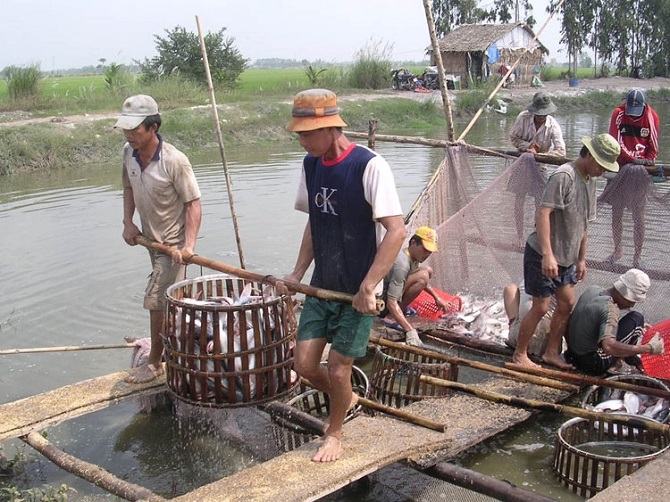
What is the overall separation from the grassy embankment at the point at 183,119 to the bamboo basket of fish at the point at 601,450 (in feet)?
53.3

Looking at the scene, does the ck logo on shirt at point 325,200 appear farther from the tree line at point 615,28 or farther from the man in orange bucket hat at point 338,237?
the tree line at point 615,28

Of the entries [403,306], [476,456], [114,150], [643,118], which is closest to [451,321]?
[403,306]

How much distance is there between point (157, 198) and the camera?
17.1 ft

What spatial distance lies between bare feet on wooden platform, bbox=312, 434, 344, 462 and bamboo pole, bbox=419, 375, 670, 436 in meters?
1.42

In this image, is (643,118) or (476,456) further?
(643,118)

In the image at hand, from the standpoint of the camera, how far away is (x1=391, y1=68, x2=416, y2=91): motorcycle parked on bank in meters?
37.2

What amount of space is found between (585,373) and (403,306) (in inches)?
69.3

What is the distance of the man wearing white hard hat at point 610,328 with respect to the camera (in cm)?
563

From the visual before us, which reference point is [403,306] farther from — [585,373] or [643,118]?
[643,118]

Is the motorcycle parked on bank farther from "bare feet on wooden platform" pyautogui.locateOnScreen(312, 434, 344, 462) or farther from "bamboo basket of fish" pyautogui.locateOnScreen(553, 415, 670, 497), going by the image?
"bare feet on wooden platform" pyautogui.locateOnScreen(312, 434, 344, 462)

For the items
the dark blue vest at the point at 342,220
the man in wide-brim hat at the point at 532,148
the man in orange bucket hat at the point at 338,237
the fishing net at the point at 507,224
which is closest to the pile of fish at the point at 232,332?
the man in orange bucket hat at the point at 338,237

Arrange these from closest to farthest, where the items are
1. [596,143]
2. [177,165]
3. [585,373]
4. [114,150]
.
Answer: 1. [177,165]
2. [596,143]
3. [585,373]
4. [114,150]

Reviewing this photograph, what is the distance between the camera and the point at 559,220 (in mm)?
5742

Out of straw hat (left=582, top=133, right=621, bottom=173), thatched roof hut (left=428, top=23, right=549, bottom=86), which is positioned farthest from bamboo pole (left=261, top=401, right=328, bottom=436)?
thatched roof hut (left=428, top=23, right=549, bottom=86)
